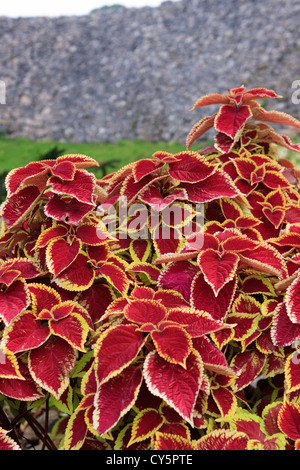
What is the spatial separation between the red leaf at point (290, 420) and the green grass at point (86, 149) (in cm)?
527

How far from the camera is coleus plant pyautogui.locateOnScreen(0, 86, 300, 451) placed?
0.68 metres

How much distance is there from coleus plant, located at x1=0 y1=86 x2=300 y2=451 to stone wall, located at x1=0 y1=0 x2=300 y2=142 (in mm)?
5693

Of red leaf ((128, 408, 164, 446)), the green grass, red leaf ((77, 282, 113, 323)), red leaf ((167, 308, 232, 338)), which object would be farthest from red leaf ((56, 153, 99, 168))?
the green grass

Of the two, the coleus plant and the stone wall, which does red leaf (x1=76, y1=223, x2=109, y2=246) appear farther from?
the stone wall

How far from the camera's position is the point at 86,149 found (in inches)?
272

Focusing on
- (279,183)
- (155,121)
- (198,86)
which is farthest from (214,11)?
(279,183)

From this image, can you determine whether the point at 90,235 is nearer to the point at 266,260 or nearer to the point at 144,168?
the point at 144,168

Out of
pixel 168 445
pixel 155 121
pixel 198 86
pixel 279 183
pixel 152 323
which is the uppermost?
pixel 279 183

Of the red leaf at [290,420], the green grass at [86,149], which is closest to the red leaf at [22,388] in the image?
the red leaf at [290,420]

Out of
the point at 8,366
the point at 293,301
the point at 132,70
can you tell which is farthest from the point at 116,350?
the point at 132,70

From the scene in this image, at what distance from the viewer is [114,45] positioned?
8078mm

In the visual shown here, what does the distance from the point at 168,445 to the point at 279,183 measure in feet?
1.97
